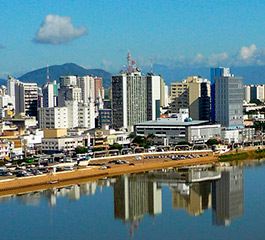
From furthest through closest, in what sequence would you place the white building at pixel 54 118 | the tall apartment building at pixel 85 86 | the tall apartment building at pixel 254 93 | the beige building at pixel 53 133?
the tall apartment building at pixel 254 93 → the tall apartment building at pixel 85 86 → the white building at pixel 54 118 → the beige building at pixel 53 133

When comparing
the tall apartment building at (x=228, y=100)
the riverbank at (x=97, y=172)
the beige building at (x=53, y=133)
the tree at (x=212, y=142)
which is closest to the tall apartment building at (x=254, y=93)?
the tall apartment building at (x=228, y=100)

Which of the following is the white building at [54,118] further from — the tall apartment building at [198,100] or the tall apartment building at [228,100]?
the tall apartment building at [228,100]

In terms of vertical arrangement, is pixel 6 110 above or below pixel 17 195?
above

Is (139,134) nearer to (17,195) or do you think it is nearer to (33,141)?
(33,141)

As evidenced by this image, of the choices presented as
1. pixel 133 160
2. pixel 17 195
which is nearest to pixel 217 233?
pixel 17 195

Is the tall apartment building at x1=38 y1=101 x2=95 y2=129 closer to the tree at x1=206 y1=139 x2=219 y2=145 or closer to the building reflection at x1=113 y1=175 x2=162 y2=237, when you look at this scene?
the tree at x1=206 y1=139 x2=219 y2=145

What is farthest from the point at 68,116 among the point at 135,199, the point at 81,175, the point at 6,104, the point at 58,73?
the point at 58,73
